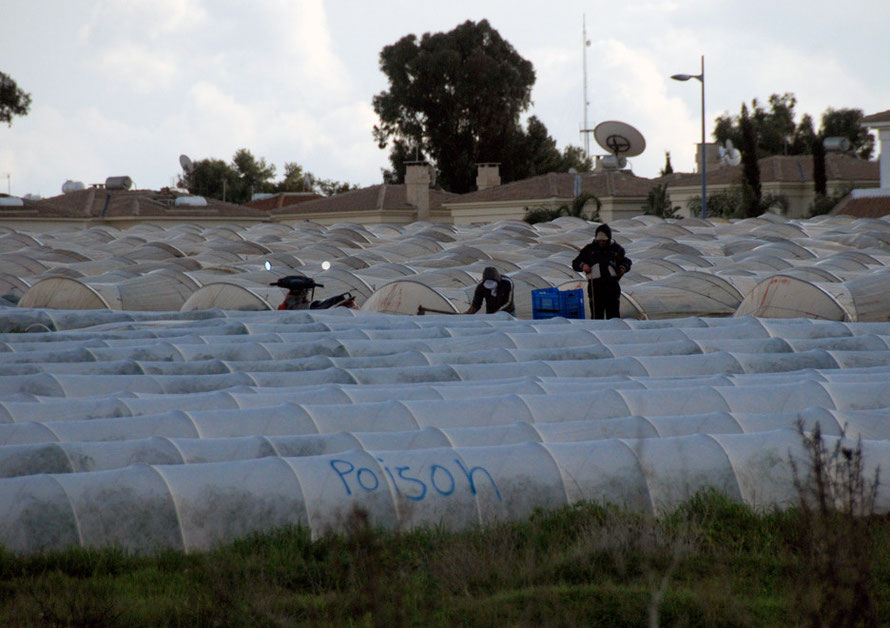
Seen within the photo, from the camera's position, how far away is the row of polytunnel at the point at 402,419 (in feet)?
27.7

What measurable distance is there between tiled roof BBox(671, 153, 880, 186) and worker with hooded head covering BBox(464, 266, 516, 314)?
3585 cm

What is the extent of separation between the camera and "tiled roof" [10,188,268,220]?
55.1m

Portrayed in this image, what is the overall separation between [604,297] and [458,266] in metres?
12.9

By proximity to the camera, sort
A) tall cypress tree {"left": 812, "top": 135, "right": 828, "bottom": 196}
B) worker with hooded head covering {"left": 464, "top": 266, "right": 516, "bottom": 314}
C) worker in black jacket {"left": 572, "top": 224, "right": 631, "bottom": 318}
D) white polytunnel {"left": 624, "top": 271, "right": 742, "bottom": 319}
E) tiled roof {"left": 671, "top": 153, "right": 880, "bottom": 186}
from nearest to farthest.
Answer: worker in black jacket {"left": 572, "top": 224, "right": 631, "bottom": 318}, worker with hooded head covering {"left": 464, "top": 266, "right": 516, "bottom": 314}, white polytunnel {"left": 624, "top": 271, "right": 742, "bottom": 319}, tall cypress tree {"left": 812, "top": 135, "right": 828, "bottom": 196}, tiled roof {"left": 671, "top": 153, "right": 880, "bottom": 186}

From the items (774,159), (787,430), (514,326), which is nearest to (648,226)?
(774,159)

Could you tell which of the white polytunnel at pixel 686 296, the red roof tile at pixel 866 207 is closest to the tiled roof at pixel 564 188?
the red roof tile at pixel 866 207

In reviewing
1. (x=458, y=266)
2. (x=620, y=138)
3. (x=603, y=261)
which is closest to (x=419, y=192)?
(x=620, y=138)

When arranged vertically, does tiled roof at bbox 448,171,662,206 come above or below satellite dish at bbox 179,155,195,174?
below

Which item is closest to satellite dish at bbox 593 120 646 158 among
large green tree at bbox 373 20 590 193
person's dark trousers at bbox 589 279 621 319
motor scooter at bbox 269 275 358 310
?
large green tree at bbox 373 20 590 193

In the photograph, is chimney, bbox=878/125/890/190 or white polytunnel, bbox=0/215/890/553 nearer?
white polytunnel, bbox=0/215/890/553

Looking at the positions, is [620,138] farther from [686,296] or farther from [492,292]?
[492,292]

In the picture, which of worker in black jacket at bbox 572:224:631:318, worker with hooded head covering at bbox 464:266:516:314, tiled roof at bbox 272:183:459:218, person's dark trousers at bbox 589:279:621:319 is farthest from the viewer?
tiled roof at bbox 272:183:459:218

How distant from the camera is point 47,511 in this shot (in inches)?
317

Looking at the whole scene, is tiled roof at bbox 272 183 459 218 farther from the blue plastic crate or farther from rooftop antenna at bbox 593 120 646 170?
the blue plastic crate
